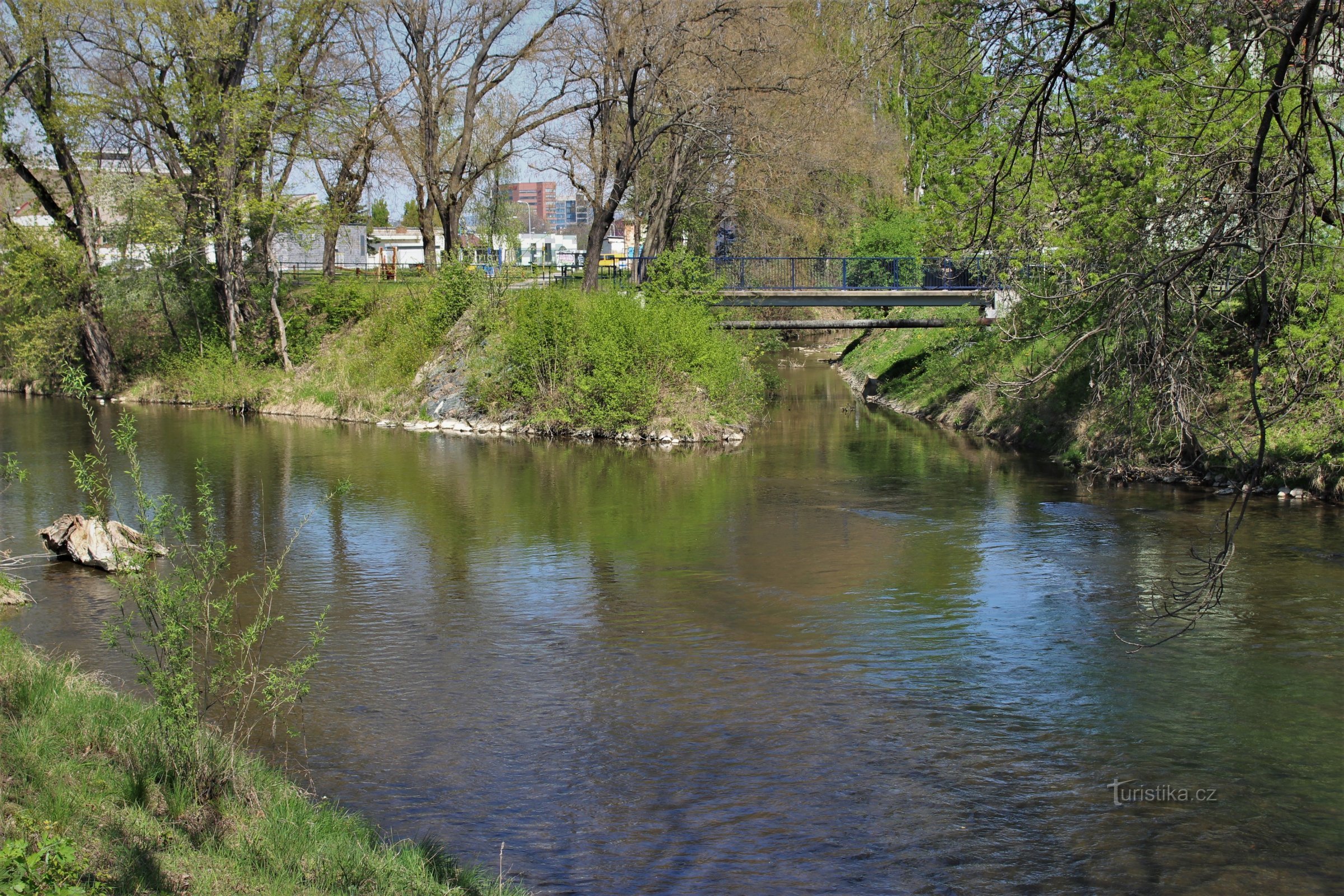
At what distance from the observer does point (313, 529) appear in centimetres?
1842

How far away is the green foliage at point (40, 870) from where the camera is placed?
4.58 meters

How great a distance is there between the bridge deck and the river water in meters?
14.7

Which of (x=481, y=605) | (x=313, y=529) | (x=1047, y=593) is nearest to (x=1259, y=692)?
(x=1047, y=593)

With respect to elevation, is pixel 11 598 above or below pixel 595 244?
below

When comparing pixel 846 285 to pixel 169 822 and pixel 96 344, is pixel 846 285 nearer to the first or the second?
pixel 96 344

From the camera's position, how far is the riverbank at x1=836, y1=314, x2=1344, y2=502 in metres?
18.8

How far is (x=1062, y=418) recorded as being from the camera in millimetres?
26547

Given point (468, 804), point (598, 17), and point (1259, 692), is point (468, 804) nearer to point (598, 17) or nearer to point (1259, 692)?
point (1259, 692)

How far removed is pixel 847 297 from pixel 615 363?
404 inches

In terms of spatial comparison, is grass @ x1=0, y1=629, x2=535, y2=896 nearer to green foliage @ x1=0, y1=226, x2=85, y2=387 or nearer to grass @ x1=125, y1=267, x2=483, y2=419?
grass @ x1=125, y1=267, x2=483, y2=419

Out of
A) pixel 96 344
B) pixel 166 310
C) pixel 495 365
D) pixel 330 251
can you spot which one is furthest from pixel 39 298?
pixel 495 365

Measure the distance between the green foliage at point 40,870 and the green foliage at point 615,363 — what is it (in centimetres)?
2402

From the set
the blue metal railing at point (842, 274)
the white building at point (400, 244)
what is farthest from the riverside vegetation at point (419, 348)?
→ the white building at point (400, 244)

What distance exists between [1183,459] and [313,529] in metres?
16.2
